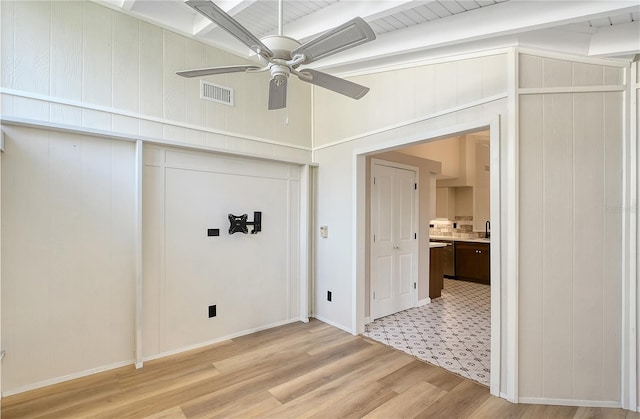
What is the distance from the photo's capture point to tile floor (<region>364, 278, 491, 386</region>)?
2.92 metres

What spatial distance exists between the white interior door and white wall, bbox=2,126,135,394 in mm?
2848

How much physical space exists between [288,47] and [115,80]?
1.97m

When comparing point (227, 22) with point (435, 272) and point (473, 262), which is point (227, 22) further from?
point (473, 262)

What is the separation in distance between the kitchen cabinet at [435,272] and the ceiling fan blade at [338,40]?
4.16 m

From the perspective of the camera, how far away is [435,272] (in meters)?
5.13

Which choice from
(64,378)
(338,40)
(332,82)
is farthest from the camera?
(64,378)

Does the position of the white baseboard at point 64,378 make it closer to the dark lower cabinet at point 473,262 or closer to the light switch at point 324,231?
the light switch at point 324,231

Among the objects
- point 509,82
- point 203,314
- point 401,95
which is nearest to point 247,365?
point 203,314

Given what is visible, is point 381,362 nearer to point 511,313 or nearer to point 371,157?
point 511,313

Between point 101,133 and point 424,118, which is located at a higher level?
point 424,118

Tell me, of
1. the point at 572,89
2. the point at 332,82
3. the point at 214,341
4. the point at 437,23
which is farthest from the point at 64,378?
the point at 572,89

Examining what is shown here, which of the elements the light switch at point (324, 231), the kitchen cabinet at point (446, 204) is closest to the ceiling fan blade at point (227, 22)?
the light switch at point (324, 231)

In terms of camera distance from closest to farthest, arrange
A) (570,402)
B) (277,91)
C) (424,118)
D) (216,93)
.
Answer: (277,91) → (570,402) → (424,118) → (216,93)

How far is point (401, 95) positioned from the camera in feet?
10.4
